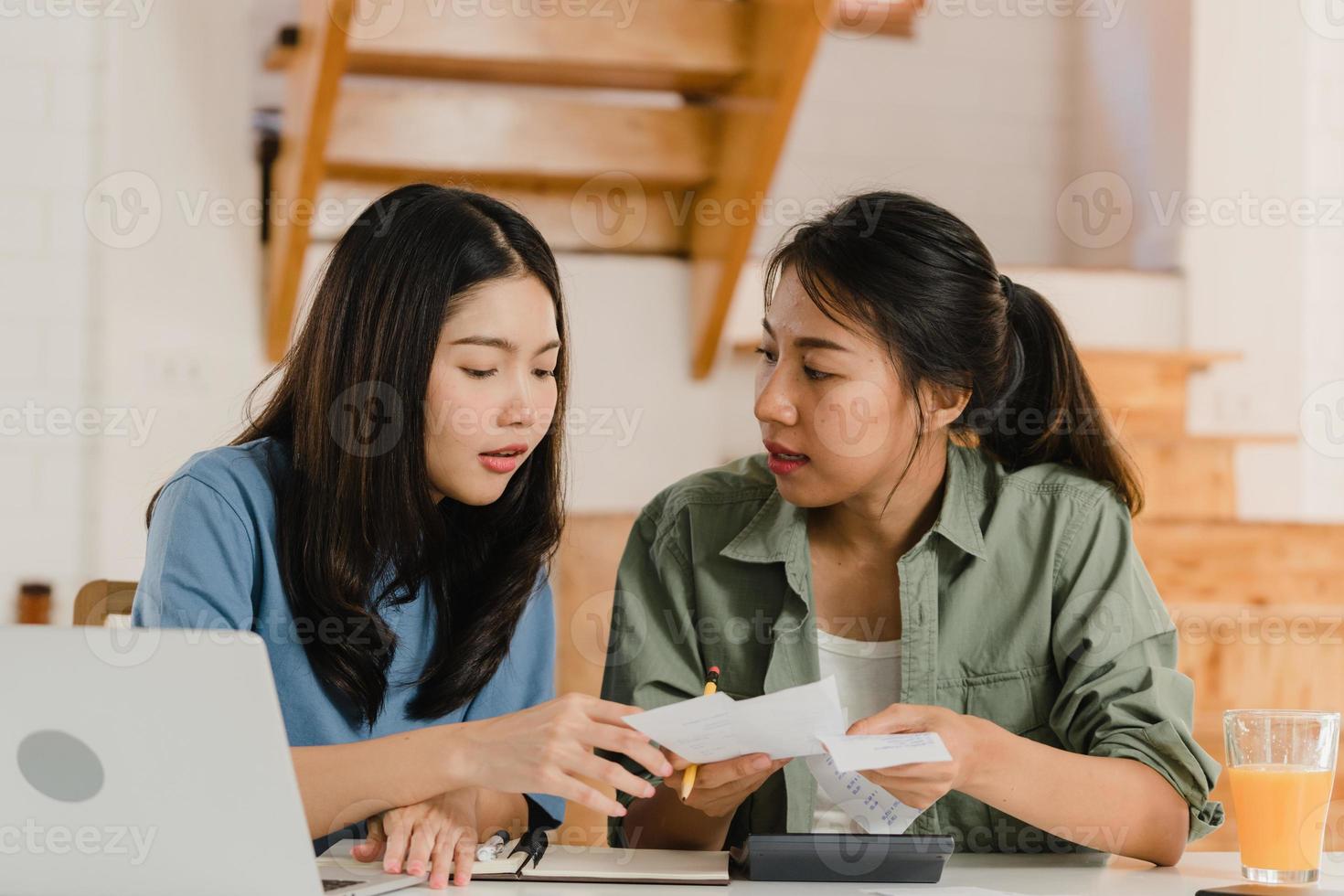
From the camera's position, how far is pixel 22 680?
30.8 inches

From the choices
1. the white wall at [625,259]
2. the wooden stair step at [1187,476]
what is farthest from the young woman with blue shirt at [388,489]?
the wooden stair step at [1187,476]

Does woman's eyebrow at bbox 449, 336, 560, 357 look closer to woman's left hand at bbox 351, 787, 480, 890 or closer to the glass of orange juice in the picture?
woman's left hand at bbox 351, 787, 480, 890

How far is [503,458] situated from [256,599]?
0.89 feet

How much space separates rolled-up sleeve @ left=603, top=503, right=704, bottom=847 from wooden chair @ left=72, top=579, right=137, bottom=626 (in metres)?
0.52

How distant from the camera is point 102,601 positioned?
1382 millimetres

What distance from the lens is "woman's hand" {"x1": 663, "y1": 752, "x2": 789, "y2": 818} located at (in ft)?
3.43

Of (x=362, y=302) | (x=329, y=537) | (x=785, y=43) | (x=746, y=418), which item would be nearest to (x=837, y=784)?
(x=329, y=537)

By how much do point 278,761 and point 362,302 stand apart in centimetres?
59
